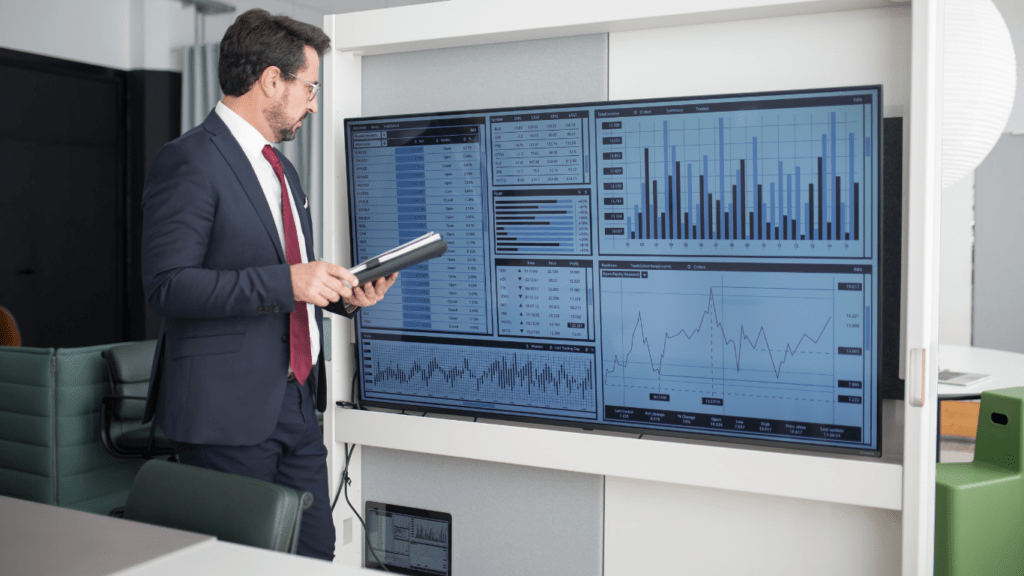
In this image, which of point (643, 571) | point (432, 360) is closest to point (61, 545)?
point (432, 360)

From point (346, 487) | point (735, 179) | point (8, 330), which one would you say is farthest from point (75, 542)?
point (8, 330)

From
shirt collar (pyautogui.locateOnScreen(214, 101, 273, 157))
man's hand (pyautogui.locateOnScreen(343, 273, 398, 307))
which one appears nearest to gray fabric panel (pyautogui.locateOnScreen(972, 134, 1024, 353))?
man's hand (pyautogui.locateOnScreen(343, 273, 398, 307))

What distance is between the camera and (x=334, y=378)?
2252mm

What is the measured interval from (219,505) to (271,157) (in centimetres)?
90

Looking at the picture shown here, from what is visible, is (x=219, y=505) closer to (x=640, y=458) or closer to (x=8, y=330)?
(x=640, y=458)

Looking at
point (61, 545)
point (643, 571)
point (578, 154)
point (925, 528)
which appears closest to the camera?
point (61, 545)

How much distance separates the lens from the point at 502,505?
2162 millimetres

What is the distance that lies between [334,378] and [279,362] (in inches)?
19.6

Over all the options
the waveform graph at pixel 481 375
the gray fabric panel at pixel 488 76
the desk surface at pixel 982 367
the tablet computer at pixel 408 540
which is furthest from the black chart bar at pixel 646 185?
the desk surface at pixel 982 367

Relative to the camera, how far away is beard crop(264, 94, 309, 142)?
1813 millimetres

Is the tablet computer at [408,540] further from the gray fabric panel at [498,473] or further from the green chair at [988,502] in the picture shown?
the green chair at [988,502]

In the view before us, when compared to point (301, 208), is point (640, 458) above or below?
below

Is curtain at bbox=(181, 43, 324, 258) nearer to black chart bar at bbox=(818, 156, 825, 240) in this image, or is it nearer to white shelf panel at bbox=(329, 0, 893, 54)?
white shelf panel at bbox=(329, 0, 893, 54)

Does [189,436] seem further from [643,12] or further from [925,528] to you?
[925,528]
